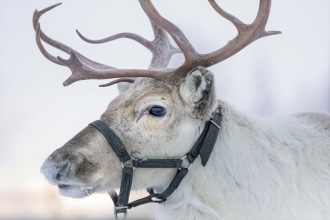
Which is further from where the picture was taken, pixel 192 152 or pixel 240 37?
pixel 240 37

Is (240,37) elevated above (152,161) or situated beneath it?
elevated above

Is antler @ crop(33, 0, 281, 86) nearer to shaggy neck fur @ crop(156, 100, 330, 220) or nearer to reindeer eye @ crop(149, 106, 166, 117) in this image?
reindeer eye @ crop(149, 106, 166, 117)

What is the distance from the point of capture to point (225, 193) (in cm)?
492

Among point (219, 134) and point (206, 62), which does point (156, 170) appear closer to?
point (219, 134)

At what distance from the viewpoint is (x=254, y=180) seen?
493 cm

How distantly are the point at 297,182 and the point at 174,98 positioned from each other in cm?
104

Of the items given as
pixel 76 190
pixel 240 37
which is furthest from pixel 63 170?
pixel 240 37

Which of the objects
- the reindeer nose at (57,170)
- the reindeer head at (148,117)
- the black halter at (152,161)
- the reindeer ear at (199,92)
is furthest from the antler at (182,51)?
the reindeer nose at (57,170)

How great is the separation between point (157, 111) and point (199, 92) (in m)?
0.32

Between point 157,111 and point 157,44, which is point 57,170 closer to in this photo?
point 157,111

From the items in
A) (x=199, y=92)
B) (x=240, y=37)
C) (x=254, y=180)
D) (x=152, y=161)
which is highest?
(x=240, y=37)

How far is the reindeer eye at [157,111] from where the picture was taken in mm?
A: 4840

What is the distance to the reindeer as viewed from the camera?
189 inches

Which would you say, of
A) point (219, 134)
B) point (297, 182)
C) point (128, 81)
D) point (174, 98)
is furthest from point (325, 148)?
point (128, 81)
